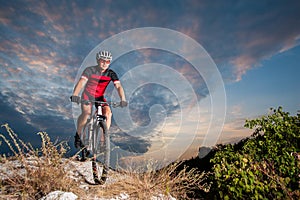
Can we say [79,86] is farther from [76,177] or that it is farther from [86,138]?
[76,177]

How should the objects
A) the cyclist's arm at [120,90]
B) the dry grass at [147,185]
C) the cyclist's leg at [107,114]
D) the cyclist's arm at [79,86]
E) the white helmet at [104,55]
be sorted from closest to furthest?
the dry grass at [147,185] < the cyclist's leg at [107,114] < the cyclist's arm at [79,86] < the cyclist's arm at [120,90] < the white helmet at [104,55]

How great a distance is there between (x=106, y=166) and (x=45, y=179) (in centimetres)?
131

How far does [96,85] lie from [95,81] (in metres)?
0.11

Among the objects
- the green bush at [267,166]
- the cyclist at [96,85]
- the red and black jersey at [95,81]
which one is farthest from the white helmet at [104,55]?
the green bush at [267,166]

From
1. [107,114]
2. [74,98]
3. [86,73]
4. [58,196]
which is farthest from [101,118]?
[58,196]

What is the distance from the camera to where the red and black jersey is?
588cm

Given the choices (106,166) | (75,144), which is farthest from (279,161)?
(75,144)

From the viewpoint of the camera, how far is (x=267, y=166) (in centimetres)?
423

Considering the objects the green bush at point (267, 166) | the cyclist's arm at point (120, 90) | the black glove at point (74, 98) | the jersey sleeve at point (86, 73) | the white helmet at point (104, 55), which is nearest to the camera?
the green bush at point (267, 166)

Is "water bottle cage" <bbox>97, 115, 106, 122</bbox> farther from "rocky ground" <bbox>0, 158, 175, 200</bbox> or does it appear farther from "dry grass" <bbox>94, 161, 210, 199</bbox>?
"dry grass" <bbox>94, 161, 210, 199</bbox>

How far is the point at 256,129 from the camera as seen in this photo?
17.2ft

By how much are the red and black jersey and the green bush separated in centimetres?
335

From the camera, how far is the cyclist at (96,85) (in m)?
5.73

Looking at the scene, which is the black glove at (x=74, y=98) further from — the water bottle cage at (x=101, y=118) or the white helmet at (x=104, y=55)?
the white helmet at (x=104, y=55)
